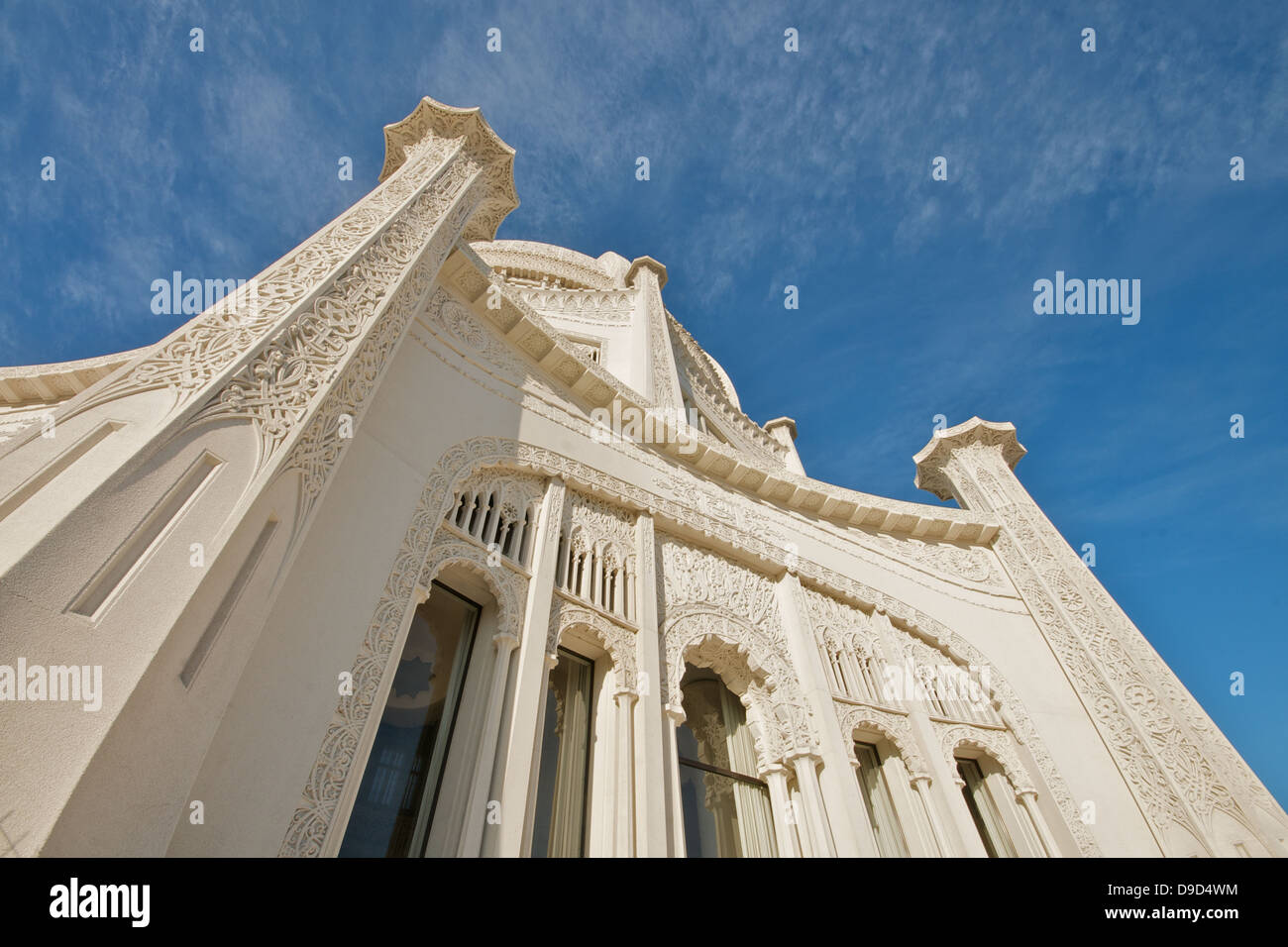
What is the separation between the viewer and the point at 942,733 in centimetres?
526

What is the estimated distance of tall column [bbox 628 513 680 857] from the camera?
3389 mm

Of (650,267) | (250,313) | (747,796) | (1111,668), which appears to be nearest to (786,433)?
(650,267)

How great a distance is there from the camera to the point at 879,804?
15.7 feet

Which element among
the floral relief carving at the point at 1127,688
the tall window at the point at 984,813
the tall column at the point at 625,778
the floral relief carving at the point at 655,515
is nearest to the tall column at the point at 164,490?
the floral relief carving at the point at 655,515

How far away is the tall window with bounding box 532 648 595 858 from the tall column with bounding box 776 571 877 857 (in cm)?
166

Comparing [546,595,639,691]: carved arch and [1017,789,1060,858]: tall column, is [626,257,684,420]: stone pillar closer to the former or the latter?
[546,595,639,691]: carved arch

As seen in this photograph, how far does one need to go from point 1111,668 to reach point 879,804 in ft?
9.80

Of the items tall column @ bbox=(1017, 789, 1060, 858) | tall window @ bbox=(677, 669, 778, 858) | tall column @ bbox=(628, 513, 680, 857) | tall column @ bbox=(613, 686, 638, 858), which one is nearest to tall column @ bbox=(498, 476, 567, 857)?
tall column @ bbox=(613, 686, 638, 858)

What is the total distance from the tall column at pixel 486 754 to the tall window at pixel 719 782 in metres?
1.40
